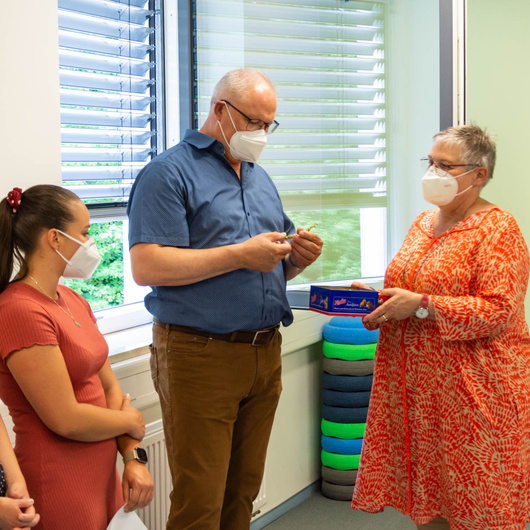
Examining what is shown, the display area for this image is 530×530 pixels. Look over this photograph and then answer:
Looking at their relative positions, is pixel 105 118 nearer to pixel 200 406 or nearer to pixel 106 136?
pixel 106 136

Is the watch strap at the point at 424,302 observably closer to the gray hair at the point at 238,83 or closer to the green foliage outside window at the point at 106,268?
the gray hair at the point at 238,83

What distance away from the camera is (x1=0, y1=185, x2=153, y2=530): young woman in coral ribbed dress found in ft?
4.41

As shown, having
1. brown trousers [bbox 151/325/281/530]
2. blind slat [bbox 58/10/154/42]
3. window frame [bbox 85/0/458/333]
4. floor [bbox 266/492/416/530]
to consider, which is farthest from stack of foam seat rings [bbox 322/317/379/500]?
blind slat [bbox 58/10/154/42]

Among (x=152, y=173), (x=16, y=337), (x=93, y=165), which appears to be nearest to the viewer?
(x=16, y=337)

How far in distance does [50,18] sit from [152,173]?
1.81ft

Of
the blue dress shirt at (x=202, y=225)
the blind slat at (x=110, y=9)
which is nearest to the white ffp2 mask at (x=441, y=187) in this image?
the blue dress shirt at (x=202, y=225)

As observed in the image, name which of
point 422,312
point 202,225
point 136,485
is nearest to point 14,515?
point 136,485

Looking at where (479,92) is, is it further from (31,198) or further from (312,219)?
(31,198)

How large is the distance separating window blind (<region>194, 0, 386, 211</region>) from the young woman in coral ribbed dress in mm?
1322

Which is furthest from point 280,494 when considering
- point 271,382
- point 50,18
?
point 50,18

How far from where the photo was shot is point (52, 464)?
1393mm

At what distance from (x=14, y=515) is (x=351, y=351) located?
6.98 ft

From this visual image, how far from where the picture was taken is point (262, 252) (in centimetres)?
174

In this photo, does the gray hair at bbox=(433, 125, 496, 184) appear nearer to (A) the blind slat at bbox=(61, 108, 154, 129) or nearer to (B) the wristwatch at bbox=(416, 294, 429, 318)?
(B) the wristwatch at bbox=(416, 294, 429, 318)
